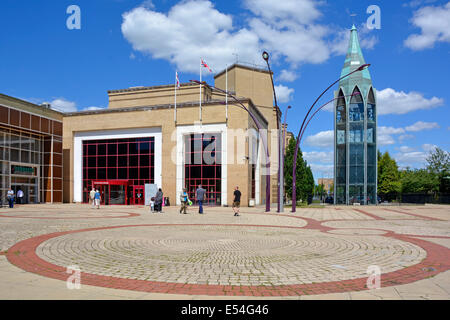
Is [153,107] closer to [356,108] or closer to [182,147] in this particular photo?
[182,147]

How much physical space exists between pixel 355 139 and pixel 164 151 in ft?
89.5

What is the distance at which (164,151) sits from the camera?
39156mm

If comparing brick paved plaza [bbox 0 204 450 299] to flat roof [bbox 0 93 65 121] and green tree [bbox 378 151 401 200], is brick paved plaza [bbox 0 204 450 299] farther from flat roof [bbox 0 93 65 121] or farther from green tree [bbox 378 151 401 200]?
green tree [bbox 378 151 401 200]

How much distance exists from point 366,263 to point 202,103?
106ft

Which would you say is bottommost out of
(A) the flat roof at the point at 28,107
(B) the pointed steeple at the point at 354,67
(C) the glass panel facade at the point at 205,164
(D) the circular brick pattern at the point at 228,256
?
(D) the circular brick pattern at the point at 228,256

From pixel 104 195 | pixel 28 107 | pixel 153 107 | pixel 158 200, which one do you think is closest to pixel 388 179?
pixel 153 107

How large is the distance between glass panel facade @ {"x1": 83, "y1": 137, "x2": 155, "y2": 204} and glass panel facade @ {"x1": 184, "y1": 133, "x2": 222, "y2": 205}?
14.1ft

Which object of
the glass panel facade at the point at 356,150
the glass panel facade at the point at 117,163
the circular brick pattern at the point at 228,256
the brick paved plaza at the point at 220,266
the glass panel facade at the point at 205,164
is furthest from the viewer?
the glass panel facade at the point at 356,150

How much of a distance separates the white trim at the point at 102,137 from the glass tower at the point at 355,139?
2543 centimetres

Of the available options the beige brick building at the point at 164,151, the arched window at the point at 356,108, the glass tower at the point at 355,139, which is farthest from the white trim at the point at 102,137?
the arched window at the point at 356,108

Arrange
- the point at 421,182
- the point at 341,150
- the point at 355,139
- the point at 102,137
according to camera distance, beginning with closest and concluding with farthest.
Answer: the point at 102,137
the point at 355,139
the point at 341,150
the point at 421,182

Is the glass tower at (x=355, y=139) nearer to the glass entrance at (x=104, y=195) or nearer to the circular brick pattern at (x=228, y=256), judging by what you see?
the glass entrance at (x=104, y=195)

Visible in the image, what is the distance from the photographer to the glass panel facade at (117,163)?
39638 millimetres

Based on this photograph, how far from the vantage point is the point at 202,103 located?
3800 centimetres
